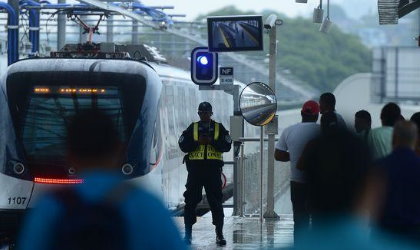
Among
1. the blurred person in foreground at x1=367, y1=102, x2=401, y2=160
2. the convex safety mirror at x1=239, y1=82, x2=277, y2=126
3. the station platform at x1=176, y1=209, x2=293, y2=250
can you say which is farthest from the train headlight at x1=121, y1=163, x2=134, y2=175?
the blurred person in foreground at x1=367, y1=102, x2=401, y2=160

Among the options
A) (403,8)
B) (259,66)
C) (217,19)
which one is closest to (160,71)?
(217,19)

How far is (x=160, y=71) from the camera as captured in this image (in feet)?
65.4

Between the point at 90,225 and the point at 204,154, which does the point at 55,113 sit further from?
the point at 90,225

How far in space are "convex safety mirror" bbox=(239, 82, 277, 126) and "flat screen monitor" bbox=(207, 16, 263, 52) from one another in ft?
2.58

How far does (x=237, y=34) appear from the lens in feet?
62.6

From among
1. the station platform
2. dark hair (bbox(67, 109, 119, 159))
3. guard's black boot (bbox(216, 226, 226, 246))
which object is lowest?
the station platform

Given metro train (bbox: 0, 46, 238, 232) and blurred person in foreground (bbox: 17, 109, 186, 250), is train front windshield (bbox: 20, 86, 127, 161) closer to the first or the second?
metro train (bbox: 0, 46, 238, 232)

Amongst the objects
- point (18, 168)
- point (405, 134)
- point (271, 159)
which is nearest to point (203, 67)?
point (271, 159)

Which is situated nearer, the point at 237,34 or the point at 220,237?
the point at 220,237

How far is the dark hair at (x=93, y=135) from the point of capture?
5.60 m

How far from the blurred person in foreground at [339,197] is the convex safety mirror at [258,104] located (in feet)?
39.6

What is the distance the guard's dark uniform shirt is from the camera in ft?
50.3

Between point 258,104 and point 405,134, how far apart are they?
10.6 metres

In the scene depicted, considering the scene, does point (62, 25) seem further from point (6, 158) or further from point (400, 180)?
point (400, 180)
